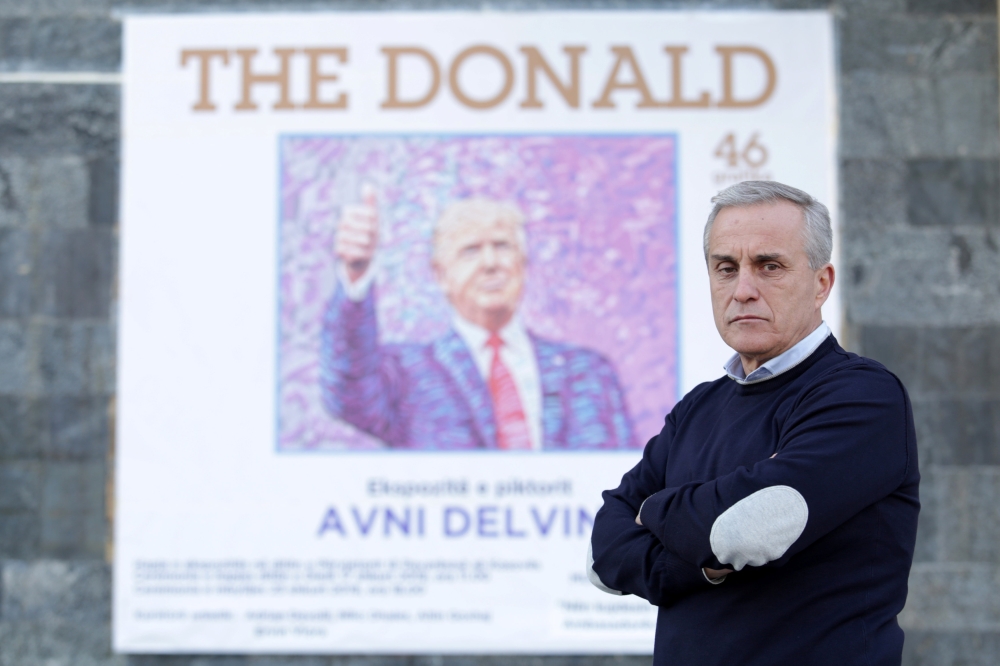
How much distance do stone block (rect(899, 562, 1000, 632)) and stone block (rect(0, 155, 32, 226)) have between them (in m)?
4.52

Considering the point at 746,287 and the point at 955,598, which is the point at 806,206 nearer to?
the point at 746,287

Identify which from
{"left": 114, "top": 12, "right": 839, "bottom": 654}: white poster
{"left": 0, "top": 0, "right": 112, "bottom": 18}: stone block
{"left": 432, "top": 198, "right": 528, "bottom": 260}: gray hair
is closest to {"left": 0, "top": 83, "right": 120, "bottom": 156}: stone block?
{"left": 114, "top": 12, "right": 839, "bottom": 654}: white poster

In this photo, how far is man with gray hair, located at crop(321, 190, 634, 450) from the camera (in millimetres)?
4078

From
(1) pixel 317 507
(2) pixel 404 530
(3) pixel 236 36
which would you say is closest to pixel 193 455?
(1) pixel 317 507

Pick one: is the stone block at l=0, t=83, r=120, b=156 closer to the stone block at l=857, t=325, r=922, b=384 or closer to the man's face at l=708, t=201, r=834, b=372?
the man's face at l=708, t=201, r=834, b=372

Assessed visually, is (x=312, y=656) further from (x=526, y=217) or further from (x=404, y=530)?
(x=526, y=217)

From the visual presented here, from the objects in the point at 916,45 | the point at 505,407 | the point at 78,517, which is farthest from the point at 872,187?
the point at 78,517

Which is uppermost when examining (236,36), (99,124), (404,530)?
(236,36)

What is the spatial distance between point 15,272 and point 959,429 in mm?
4467

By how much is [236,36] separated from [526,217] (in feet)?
5.36

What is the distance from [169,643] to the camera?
407 cm

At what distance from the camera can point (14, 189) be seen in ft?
14.0

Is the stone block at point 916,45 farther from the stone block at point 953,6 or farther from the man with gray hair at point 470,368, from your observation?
the man with gray hair at point 470,368

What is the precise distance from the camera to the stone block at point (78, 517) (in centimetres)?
411
